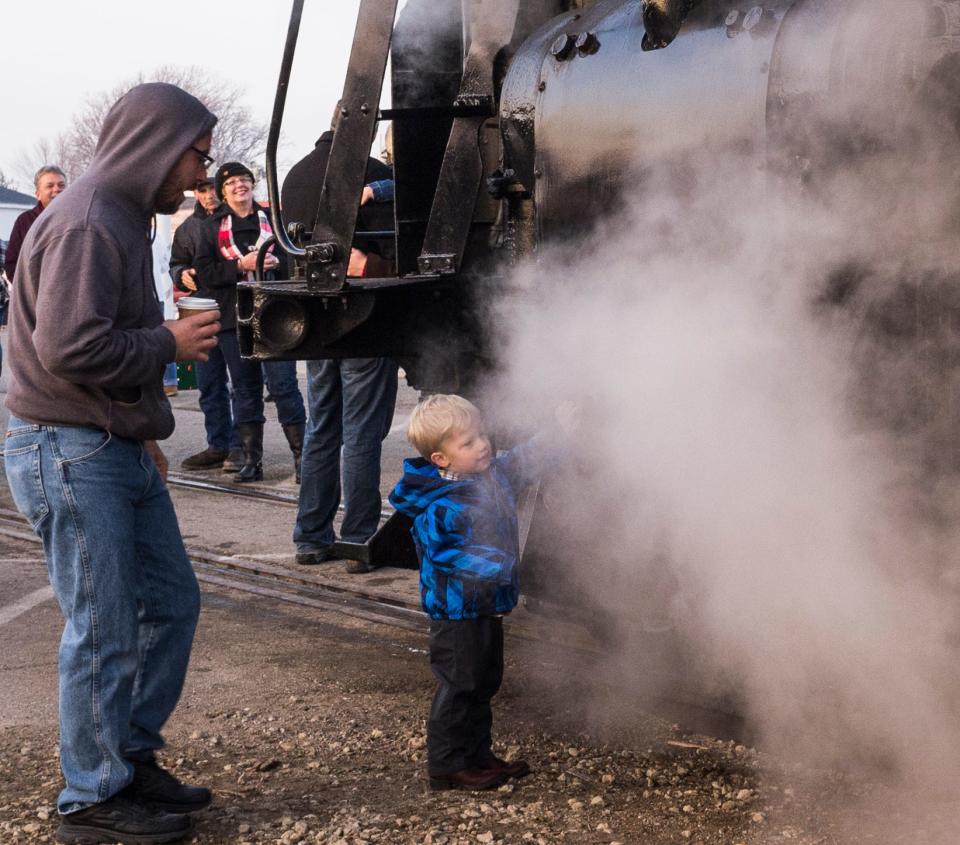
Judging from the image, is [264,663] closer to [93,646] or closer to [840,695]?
[93,646]

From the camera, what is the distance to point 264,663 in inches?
173

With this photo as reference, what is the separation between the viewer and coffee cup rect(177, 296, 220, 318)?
3.36 m

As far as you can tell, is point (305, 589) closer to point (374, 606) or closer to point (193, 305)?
point (374, 606)

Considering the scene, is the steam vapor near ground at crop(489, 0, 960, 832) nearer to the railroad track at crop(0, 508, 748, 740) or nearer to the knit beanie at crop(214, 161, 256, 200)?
the railroad track at crop(0, 508, 748, 740)

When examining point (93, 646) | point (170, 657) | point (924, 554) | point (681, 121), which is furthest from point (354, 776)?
point (681, 121)

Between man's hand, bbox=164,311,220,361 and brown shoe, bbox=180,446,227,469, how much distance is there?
520cm

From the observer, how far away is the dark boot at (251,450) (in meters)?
7.80

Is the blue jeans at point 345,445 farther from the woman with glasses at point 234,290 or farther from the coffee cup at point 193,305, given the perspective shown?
the coffee cup at point 193,305

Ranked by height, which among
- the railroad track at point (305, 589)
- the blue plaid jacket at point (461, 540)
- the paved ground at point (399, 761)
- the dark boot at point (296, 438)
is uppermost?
the blue plaid jacket at point (461, 540)

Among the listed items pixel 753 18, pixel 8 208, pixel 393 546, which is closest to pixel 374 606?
pixel 393 546

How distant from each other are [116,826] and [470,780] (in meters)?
0.81

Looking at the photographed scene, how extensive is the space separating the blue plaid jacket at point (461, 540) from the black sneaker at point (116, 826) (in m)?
0.78

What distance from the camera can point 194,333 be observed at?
10.3 ft

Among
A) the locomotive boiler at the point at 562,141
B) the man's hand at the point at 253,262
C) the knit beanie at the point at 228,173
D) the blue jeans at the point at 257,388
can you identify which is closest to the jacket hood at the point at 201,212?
the knit beanie at the point at 228,173
